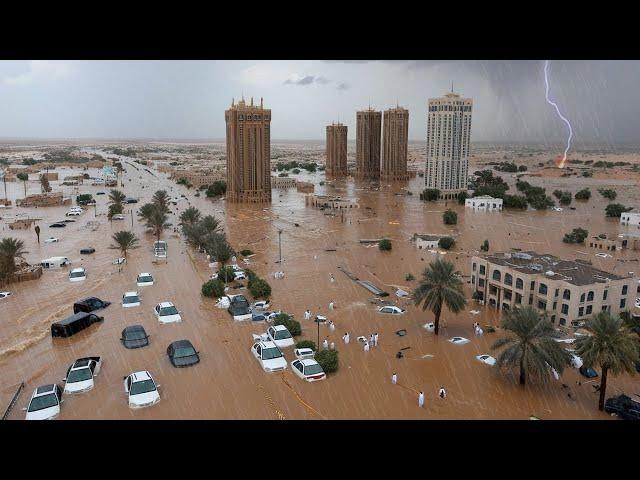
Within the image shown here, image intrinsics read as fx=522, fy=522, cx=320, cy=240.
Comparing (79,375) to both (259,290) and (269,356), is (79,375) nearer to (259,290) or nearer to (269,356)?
(269,356)

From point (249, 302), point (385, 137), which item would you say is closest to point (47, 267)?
point (249, 302)

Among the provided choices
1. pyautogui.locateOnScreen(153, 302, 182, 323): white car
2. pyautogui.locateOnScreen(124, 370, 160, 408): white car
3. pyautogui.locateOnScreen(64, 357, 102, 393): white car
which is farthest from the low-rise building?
pyautogui.locateOnScreen(64, 357, 102, 393): white car

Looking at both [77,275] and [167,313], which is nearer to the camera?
[167,313]

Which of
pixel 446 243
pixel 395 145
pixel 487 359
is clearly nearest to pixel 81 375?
pixel 487 359

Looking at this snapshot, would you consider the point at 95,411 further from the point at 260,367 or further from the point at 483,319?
the point at 483,319

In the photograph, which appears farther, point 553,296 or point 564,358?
point 553,296

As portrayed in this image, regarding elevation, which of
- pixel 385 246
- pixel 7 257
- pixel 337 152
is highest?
pixel 337 152

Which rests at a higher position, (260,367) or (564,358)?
(564,358)
